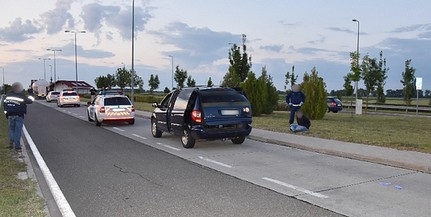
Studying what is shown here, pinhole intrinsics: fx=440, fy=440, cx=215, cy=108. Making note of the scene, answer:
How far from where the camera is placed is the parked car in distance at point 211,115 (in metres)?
11.9

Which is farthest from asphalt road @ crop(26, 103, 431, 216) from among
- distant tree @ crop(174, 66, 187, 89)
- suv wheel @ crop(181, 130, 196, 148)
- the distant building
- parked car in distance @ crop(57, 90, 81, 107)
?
the distant building

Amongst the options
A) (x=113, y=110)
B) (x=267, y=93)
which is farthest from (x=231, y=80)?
(x=113, y=110)

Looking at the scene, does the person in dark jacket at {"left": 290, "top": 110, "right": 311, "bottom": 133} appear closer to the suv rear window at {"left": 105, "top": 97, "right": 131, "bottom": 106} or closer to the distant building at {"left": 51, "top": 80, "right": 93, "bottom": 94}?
the suv rear window at {"left": 105, "top": 97, "right": 131, "bottom": 106}

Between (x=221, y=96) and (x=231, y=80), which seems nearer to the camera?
(x=221, y=96)

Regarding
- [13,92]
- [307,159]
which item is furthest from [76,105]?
[307,159]

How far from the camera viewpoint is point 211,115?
1188 cm

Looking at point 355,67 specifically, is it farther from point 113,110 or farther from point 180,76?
point 180,76

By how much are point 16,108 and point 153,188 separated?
6130 mm

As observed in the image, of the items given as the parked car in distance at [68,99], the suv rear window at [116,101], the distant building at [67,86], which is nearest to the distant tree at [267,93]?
the suv rear window at [116,101]

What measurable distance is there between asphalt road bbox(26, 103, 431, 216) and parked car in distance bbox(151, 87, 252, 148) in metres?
0.47

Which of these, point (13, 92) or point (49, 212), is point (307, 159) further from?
point (13, 92)

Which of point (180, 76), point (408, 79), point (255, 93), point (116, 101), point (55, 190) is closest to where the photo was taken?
point (55, 190)

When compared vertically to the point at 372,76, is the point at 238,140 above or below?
below

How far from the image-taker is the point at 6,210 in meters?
5.82
